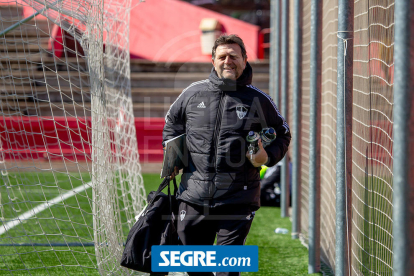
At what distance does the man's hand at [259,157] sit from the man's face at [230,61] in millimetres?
390

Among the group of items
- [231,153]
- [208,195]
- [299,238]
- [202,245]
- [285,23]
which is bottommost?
[299,238]

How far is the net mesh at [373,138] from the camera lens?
264cm

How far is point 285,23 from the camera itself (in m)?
6.54

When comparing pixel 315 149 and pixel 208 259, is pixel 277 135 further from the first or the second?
pixel 315 149

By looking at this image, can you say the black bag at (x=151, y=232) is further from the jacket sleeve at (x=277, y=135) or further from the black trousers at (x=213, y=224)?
the jacket sleeve at (x=277, y=135)

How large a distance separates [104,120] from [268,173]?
3.74 metres

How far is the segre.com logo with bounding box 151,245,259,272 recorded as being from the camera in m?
2.90

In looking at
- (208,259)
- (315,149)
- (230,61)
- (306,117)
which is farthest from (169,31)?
(208,259)

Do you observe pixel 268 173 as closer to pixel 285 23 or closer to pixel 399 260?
pixel 285 23

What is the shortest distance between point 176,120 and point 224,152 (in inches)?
16.0

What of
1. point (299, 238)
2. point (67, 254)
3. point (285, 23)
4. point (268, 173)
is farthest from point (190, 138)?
point (268, 173)

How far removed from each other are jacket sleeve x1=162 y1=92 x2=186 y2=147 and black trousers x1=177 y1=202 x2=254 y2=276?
0.40 m

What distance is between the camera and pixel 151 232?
3.15m

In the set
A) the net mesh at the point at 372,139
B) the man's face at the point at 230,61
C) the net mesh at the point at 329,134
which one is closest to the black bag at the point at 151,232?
the man's face at the point at 230,61
